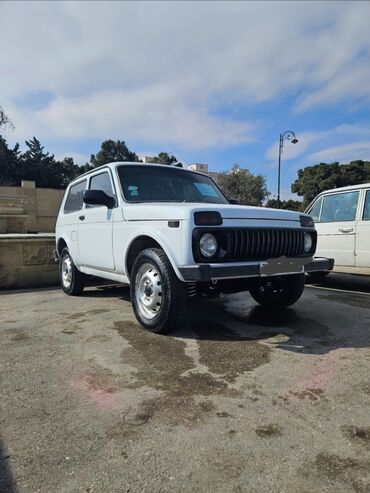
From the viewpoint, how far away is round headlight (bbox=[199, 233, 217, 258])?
3.80m

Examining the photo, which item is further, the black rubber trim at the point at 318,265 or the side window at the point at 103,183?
the side window at the point at 103,183

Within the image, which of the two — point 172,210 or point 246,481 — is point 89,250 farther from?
point 246,481

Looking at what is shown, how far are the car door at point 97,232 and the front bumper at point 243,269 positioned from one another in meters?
1.75

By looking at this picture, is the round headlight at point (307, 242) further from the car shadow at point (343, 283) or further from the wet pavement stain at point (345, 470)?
the car shadow at point (343, 283)

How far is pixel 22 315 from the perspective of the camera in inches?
213

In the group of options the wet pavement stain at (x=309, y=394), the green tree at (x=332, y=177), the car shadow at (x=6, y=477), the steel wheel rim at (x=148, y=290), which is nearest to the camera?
the car shadow at (x=6, y=477)

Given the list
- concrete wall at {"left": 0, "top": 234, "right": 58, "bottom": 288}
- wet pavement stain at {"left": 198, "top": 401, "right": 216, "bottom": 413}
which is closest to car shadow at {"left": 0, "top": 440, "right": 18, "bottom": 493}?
wet pavement stain at {"left": 198, "top": 401, "right": 216, "bottom": 413}

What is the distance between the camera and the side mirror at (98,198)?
16.1ft

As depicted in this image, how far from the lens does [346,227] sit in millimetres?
7176

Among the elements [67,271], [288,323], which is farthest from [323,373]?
[67,271]

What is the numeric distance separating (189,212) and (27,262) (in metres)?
5.32

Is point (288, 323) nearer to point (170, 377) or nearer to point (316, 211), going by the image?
point (170, 377)

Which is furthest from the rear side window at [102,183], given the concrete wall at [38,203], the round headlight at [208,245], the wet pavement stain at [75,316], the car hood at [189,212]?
the concrete wall at [38,203]

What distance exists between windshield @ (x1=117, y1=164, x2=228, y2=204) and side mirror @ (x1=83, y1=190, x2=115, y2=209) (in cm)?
22
